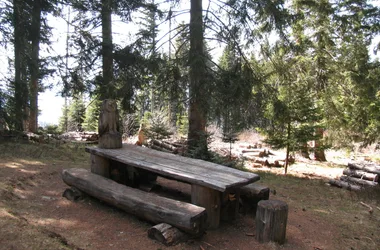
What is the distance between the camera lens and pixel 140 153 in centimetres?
520

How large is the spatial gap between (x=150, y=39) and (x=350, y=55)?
8.14 metres

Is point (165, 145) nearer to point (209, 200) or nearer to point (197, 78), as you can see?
point (197, 78)

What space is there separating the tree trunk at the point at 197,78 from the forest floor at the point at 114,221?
8.55ft

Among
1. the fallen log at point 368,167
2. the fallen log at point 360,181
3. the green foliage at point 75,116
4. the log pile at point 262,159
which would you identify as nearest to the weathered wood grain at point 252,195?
the fallen log at point 360,181

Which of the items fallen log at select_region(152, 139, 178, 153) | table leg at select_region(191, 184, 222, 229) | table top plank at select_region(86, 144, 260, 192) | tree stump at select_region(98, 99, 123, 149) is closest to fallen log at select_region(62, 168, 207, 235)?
table leg at select_region(191, 184, 222, 229)

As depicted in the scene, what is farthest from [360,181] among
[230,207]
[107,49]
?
[107,49]

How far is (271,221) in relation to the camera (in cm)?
368

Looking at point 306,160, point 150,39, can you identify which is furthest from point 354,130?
point 150,39

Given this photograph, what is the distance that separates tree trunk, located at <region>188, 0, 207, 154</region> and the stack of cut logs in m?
4.44

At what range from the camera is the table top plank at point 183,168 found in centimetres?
371

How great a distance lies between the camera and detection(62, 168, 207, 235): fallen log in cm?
344

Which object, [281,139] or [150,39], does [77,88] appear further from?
[281,139]

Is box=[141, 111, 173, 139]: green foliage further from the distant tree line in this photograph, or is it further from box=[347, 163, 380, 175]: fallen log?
box=[347, 163, 380, 175]: fallen log

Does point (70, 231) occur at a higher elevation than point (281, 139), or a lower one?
lower
